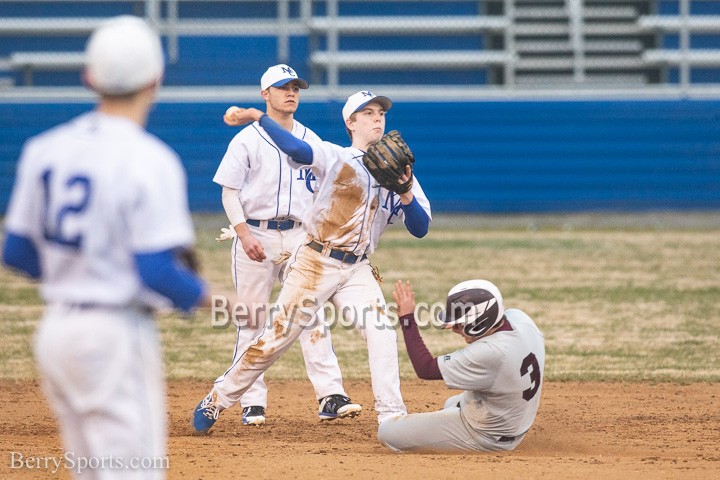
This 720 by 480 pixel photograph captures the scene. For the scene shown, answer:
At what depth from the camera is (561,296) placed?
1228cm

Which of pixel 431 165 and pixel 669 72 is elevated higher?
pixel 669 72

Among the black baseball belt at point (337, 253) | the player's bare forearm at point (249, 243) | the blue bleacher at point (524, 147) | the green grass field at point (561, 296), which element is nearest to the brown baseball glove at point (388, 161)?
the black baseball belt at point (337, 253)

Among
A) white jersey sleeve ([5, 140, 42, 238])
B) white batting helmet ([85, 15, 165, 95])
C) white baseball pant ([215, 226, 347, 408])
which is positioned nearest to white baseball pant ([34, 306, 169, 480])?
white jersey sleeve ([5, 140, 42, 238])

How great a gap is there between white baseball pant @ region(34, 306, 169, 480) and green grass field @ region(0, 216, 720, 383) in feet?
18.2

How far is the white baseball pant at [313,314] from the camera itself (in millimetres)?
6398

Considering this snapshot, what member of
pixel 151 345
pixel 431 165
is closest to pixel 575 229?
pixel 431 165

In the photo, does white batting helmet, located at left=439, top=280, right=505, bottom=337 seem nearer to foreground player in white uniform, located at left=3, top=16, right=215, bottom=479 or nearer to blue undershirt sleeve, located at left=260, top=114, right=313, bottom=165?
blue undershirt sleeve, located at left=260, top=114, right=313, bottom=165

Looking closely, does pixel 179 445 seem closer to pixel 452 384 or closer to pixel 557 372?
pixel 452 384

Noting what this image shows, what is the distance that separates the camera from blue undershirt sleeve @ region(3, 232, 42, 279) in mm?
3467

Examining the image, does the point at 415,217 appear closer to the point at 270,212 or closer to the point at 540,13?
the point at 270,212

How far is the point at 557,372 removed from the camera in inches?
356

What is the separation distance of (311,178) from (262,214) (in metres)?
0.43

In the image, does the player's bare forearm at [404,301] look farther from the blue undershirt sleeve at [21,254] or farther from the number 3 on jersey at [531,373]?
the blue undershirt sleeve at [21,254]

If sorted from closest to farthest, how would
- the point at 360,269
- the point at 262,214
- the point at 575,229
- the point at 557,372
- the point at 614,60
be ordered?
the point at 360,269
the point at 262,214
the point at 557,372
the point at 575,229
the point at 614,60
